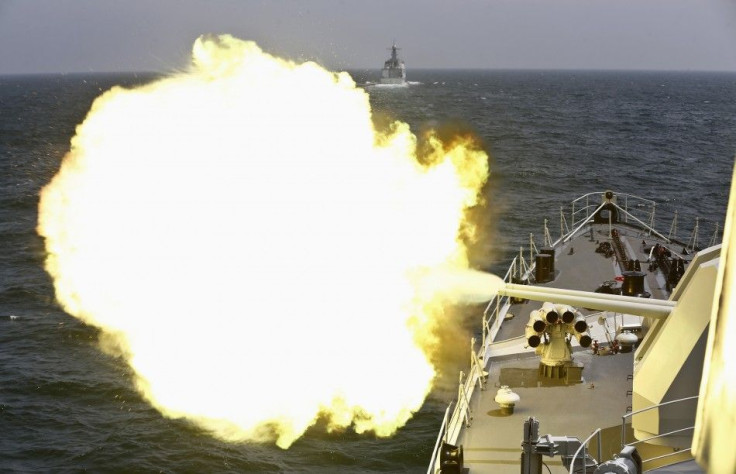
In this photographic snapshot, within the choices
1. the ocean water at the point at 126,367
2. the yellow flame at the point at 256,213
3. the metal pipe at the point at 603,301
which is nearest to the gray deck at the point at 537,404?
the metal pipe at the point at 603,301

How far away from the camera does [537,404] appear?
21.0m

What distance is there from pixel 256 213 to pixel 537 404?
7.66m

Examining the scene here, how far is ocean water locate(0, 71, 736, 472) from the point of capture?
94.1 ft

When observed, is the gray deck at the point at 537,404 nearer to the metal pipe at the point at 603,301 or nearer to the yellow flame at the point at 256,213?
the metal pipe at the point at 603,301

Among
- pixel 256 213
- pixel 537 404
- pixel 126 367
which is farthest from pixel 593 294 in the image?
pixel 126 367

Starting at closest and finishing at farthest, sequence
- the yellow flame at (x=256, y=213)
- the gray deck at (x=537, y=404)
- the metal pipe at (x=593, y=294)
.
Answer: the metal pipe at (x=593, y=294) → the gray deck at (x=537, y=404) → the yellow flame at (x=256, y=213)

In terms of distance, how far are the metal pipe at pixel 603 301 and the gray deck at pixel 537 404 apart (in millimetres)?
2516

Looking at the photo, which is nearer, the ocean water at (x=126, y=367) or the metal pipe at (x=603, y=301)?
the metal pipe at (x=603, y=301)

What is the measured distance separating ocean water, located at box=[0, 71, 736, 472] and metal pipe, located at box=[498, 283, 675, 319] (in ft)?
35.2

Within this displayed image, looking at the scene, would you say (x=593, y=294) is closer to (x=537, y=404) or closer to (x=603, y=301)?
(x=603, y=301)

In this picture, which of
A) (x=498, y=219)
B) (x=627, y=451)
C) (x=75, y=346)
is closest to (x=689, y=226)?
(x=498, y=219)

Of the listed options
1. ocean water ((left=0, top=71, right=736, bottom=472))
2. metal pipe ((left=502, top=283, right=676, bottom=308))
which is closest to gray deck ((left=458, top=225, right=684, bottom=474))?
metal pipe ((left=502, top=283, right=676, bottom=308))

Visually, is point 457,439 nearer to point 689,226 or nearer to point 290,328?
point 290,328

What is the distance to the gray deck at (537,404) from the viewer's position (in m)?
18.2
